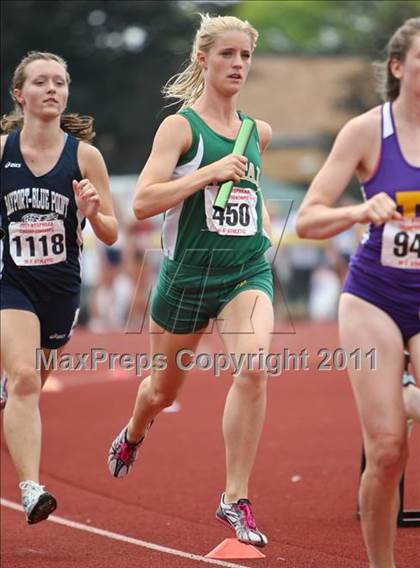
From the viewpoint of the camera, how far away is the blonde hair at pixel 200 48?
616 cm

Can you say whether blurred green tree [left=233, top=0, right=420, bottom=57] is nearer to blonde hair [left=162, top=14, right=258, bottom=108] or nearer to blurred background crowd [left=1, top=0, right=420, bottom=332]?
blurred background crowd [left=1, top=0, right=420, bottom=332]

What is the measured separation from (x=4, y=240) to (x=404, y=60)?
2455mm

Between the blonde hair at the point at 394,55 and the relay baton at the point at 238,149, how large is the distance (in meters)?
0.86

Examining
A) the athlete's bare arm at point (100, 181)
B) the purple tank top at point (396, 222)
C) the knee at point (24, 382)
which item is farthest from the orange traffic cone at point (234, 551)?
the purple tank top at point (396, 222)

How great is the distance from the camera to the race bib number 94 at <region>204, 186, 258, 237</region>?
608cm

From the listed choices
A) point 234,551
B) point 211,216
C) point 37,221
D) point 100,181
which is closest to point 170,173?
point 211,216

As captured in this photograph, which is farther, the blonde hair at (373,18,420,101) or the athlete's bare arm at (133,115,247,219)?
the athlete's bare arm at (133,115,247,219)

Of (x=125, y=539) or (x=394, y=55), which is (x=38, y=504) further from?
(x=394, y=55)

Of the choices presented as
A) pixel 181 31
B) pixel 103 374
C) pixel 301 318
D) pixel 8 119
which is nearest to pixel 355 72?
pixel 181 31

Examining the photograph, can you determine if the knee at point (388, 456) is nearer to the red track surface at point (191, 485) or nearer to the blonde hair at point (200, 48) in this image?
the red track surface at point (191, 485)

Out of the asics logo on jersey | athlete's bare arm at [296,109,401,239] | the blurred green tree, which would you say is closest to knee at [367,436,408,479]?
athlete's bare arm at [296,109,401,239]

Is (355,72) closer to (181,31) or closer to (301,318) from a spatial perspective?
(181,31)

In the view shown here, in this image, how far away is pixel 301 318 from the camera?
26781 mm

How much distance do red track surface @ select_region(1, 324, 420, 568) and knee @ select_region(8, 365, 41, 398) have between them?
35.5 inches
